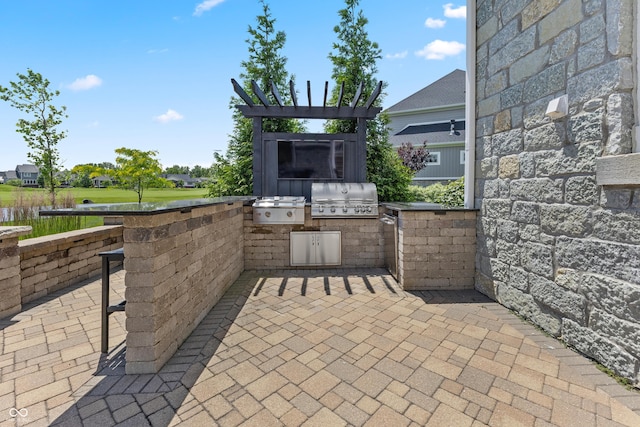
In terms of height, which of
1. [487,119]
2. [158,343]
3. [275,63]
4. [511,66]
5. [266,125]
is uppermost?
[275,63]

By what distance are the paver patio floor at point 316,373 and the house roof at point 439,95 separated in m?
17.2

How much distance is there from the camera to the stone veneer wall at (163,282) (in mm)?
1895

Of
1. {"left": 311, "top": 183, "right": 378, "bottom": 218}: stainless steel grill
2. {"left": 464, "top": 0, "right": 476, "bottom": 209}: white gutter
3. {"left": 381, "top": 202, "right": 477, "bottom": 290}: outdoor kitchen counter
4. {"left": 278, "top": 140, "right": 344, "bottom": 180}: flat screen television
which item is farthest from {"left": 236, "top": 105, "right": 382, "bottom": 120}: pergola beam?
{"left": 381, "top": 202, "right": 477, "bottom": 290}: outdoor kitchen counter

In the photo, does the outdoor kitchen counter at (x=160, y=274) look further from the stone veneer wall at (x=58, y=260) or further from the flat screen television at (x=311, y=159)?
the flat screen television at (x=311, y=159)

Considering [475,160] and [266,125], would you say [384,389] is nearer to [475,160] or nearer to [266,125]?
[475,160]

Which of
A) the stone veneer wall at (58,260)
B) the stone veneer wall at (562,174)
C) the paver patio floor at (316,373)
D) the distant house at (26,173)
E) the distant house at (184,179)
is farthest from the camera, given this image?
the distant house at (184,179)

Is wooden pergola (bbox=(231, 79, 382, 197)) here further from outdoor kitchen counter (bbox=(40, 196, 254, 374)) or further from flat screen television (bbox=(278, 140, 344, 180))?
outdoor kitchen counter (bbox=(40, 196, 254, 374))

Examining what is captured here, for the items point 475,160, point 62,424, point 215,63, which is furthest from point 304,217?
point 215,63

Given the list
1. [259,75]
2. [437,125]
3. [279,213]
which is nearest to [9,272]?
[279,213]

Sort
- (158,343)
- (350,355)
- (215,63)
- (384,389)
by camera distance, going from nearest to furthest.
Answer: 1. (384,389)
2. (158,343)
3. (350,355)
4. (215,63)

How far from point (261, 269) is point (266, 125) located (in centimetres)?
430

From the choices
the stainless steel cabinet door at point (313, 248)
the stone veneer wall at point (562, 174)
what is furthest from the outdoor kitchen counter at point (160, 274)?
the stone veneer wall at point (562, 174)

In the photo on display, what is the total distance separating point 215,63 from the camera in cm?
636

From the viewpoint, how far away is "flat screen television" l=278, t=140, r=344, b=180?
561 cm
